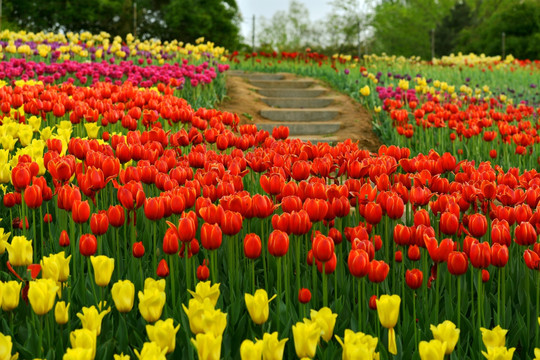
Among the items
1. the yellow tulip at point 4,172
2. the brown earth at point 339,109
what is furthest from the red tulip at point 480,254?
the brown earth at point 339,109

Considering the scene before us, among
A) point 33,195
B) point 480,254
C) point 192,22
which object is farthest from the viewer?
point 192,22

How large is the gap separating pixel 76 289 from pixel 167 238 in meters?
0.52

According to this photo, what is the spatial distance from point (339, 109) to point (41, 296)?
432 inches

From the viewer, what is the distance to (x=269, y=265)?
310 centimetres

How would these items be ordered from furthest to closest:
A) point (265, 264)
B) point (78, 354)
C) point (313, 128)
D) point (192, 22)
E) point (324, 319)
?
point (192, 22), point (313, 128), point (265, 264), point (324, 319), point (78, 354)

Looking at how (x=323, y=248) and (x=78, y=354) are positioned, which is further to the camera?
(x=323, y=248)

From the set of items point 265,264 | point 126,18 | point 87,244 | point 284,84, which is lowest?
point 265,264

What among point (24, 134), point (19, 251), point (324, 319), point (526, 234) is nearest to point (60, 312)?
point (19, 251)

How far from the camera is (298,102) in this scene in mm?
13828

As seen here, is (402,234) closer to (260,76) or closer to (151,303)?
(151,303)

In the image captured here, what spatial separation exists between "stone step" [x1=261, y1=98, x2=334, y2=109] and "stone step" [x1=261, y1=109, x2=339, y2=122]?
931 millimetres

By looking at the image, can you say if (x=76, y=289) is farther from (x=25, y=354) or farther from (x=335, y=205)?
(x=335, y=205)

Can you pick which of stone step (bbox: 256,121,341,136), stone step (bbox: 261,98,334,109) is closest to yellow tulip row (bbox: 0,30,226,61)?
stone step (bbox: 261,98,334,109)

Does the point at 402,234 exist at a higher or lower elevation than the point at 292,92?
lower
